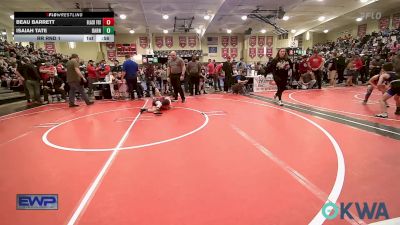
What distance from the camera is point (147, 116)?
269 inches

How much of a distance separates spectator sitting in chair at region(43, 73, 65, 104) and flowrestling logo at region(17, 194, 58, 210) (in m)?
9.04

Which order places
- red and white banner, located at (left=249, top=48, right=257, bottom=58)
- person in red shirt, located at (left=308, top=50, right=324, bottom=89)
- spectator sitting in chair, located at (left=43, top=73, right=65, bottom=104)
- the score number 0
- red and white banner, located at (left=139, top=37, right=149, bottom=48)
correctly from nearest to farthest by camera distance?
the score number 0
spectator sitting in chair, located at (left=43, top=73, right=65, bottom=104)
person in red shirt, located at (left=308, top=50, right=324, bottom=89)
red and white banner, located at (left=139, top=37, right=149, bottom=48)
red and white banner, located at (left=249, top=48, right=257, bottom=58)

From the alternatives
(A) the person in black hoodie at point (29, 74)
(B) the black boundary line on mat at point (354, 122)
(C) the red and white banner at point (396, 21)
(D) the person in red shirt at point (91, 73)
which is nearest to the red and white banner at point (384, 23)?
(C) the red and white banner at point (396, 21)

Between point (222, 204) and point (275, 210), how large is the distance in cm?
49

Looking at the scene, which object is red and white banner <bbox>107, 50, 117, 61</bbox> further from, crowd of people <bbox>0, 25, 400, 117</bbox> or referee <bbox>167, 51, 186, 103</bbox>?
referee <bbox>167, 51, 186, 103</bbox>

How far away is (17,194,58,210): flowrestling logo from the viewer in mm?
2498

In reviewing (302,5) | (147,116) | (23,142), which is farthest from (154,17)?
(23,142)

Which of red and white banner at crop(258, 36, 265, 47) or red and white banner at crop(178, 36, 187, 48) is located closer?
red and white banner at crop(178, 36, 187, 48)

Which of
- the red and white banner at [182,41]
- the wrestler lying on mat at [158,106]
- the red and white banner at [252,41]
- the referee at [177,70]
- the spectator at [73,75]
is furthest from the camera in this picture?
the red and white banner at [252,41]

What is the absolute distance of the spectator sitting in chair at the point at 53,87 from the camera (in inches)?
415

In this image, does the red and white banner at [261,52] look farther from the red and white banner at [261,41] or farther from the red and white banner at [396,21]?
the red and white banner at [396,21]

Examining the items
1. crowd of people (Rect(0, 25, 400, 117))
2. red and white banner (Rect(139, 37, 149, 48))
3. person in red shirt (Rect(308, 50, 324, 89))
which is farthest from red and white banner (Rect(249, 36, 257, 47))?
person in red shirt (Rect(308, 50, 324, 89))
